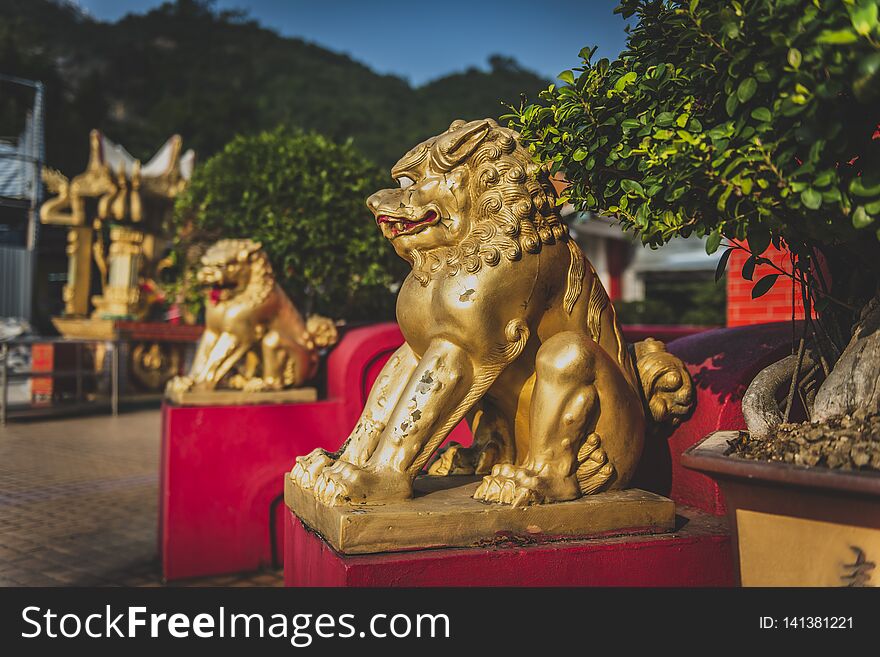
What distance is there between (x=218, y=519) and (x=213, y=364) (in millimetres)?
833

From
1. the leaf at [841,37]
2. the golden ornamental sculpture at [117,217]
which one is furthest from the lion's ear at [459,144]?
the golden ornamental sculpture at [117,217]

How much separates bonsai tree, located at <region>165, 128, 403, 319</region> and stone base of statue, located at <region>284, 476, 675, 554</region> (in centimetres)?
385

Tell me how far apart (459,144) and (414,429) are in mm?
779

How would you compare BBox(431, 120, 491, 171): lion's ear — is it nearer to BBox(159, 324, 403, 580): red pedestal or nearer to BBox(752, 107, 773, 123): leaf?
BBox(752, 107, 773, 123): leaf

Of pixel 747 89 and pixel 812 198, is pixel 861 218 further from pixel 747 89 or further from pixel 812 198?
pixel 747 89

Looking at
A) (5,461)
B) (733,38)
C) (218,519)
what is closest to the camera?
(733,38)

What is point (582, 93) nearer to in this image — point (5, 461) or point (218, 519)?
point (218, 519)

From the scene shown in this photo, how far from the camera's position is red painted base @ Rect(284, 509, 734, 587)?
170cm

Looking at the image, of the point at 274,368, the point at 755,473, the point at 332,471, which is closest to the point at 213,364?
the point at 274,368

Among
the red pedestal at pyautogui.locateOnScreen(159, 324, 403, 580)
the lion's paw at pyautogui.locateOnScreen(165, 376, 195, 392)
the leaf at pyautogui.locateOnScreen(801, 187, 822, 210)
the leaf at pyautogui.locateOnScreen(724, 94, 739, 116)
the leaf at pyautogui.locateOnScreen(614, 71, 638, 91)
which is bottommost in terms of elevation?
the red pedestal at pyautogui.locateOnScreen(159, 324, 403, 580)

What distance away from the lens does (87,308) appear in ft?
46.8

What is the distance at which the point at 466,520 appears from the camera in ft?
5.91

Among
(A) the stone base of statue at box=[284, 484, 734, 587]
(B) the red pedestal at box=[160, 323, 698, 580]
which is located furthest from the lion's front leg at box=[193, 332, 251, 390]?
(A) the stone base of statue at box=[284, 484, 734, 587]

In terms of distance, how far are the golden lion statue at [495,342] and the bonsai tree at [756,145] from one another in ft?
0.52
